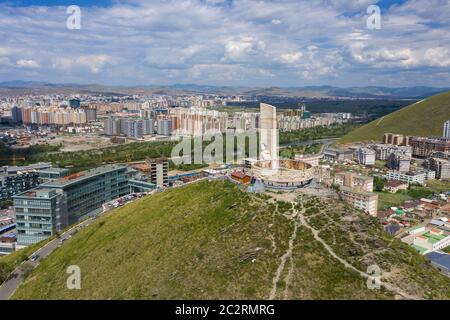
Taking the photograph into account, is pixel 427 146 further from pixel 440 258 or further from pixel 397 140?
pixel 440 258

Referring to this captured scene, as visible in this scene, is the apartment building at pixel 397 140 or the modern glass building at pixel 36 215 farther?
the apartment building at pixel 397 140

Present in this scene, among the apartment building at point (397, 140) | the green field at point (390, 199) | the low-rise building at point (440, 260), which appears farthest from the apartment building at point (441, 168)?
the low-rise building at point (440, 260)

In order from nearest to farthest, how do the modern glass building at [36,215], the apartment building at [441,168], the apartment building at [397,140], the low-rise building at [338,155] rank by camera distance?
the modern glass building at [36,215] → the apartment building at [441,168] → the low-rise building at [338,155] → the apartment building at [397,140]

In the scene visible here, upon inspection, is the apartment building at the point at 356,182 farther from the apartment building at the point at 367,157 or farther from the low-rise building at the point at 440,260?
the low-rise building at the point at 440,260

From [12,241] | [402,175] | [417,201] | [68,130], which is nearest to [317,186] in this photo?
[12,241]

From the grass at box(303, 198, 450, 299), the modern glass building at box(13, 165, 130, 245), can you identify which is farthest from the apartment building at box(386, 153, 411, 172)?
the grass at box(303, 198, 450, 299)
